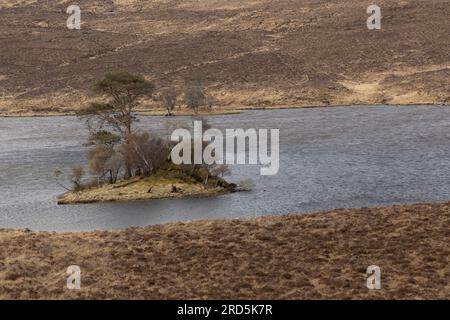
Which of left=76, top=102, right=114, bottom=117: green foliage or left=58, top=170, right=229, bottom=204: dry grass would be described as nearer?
left=58, top=170, right=229, bottom=204: dry grass

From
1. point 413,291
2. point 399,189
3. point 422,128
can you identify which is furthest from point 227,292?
point 422,128

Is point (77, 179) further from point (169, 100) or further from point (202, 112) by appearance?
point (202, 112)

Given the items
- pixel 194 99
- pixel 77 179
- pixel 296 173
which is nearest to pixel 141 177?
pixel 77 179

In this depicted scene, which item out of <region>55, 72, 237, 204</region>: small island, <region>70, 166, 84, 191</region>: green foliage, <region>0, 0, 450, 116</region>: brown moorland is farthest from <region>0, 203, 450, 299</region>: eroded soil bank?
<region>0, 0, 450, 116</region>: brown moorland

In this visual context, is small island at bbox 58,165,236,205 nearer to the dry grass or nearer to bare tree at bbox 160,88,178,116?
the dry grass

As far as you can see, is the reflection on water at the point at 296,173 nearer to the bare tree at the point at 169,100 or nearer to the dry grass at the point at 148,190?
the dry grass at the point at 148,190

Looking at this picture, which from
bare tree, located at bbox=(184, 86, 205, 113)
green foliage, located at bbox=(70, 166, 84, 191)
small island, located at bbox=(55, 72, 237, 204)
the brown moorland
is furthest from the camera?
the brown moorland

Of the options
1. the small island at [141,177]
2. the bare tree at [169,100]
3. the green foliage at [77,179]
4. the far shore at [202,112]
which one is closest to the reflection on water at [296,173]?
the small island at [141,177]
